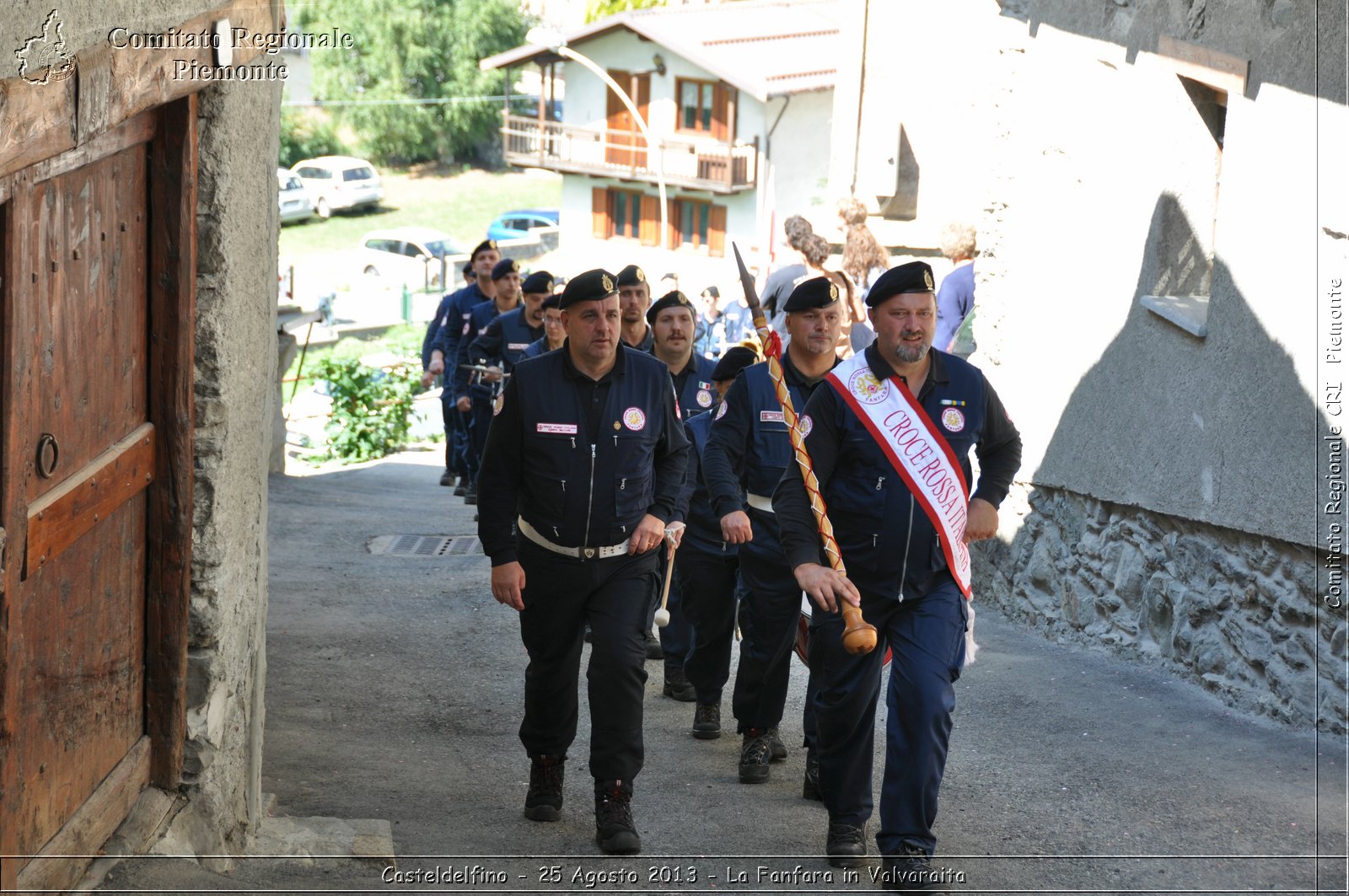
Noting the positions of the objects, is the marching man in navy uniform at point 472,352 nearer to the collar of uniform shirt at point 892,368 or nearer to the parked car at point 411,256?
the collar of uniform shirt at point 892,368

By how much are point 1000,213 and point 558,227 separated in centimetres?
3558

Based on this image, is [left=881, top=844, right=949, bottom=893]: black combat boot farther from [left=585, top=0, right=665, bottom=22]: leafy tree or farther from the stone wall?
[left=585, top=0, right=665, bottom=22]: leafy tree

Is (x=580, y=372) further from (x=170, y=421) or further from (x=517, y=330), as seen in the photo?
(x=517, y=330)

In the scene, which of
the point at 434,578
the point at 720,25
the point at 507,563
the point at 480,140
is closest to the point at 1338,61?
the point at 507,563

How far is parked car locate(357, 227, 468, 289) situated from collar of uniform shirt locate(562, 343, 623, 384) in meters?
34.4

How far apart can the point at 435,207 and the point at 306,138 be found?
777cm

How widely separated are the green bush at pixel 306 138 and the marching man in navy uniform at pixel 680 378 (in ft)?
165

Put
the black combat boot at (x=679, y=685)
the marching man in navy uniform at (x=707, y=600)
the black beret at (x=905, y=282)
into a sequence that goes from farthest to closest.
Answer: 1. the black combat boot at (x=679, y=685)
2. the marching man in navy uniform at (x=707, y=600)
3. the black beret at (x=905, y=282)

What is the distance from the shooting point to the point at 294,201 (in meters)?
47.4

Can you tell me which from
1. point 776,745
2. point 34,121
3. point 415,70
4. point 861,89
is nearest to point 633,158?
point 415,70

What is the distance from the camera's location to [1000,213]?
31.5ft

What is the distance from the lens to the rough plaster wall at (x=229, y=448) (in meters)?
4.38

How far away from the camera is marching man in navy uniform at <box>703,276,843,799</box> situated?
5977 millimetres

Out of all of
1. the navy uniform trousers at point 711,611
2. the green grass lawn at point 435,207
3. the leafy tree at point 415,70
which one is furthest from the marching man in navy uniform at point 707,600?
the leafy tree at point 415,70
